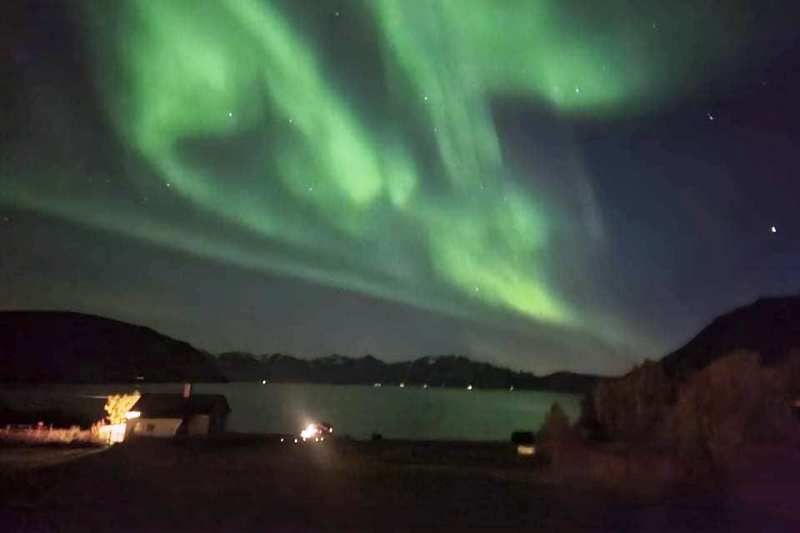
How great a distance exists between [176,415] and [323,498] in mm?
39038

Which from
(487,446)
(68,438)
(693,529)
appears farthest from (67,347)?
(693,529)

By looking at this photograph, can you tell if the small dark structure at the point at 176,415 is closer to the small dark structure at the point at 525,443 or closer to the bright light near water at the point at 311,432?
the bright light near water at the point at 311,432

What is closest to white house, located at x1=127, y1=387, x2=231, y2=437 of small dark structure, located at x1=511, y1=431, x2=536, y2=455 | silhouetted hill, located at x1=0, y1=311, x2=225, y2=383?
small dark structure, located at x1=511, y1=431, x2=536, y2=455

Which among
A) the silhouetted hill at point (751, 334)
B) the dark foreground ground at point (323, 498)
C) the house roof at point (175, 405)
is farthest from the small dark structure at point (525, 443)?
the house roof at point (175, 405)

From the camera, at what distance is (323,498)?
70.2 feet

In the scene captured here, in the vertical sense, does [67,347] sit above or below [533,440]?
above

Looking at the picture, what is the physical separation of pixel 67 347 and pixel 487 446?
138 m

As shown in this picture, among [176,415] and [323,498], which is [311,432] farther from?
[323,498]

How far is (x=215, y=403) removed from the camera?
204 ft

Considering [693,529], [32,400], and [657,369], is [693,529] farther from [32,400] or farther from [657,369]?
[32,400]

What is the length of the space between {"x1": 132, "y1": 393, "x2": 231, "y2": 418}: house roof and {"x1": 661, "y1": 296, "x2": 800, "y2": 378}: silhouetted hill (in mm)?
28001

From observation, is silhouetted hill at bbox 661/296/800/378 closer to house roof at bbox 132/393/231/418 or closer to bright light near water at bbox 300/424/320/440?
bright light near water at bbox 300/424/320/440

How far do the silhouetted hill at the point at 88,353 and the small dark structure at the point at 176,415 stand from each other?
73.6 metres

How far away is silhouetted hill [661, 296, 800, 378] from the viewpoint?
172 ft
